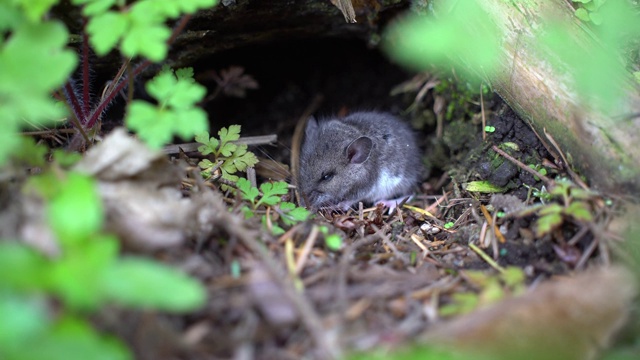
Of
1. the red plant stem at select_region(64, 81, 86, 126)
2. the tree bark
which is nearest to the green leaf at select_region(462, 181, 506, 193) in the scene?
the tree bark

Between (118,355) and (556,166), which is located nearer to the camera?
(118,355)

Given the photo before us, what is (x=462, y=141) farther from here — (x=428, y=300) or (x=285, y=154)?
(x=428, y=300)

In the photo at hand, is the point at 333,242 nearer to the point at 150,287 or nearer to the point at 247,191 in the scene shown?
the point at 247,191

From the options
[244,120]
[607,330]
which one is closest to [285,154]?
[244,120]

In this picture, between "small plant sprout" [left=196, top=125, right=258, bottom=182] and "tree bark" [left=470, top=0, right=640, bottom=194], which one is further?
"small plant sprout" [left=196, top=125, right=258, bottom=182]

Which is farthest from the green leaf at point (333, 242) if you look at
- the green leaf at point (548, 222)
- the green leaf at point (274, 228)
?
the green leaf at point (548, 222)

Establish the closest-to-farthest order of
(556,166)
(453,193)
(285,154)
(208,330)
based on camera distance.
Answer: (208,330)
(556,166)
(453,193)
(285,154)

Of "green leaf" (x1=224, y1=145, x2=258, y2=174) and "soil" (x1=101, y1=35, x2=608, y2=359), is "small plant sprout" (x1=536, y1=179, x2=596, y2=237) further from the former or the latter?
"green leaf" (x1=224, y1=145, x2=258, y2=174)

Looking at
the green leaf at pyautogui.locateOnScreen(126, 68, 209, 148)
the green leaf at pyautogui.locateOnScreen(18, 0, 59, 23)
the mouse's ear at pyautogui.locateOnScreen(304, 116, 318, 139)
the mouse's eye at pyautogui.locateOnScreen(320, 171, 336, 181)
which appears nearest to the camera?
the green leaf at pyautogui.locateOnScreen(18, 0, 59, 23)
